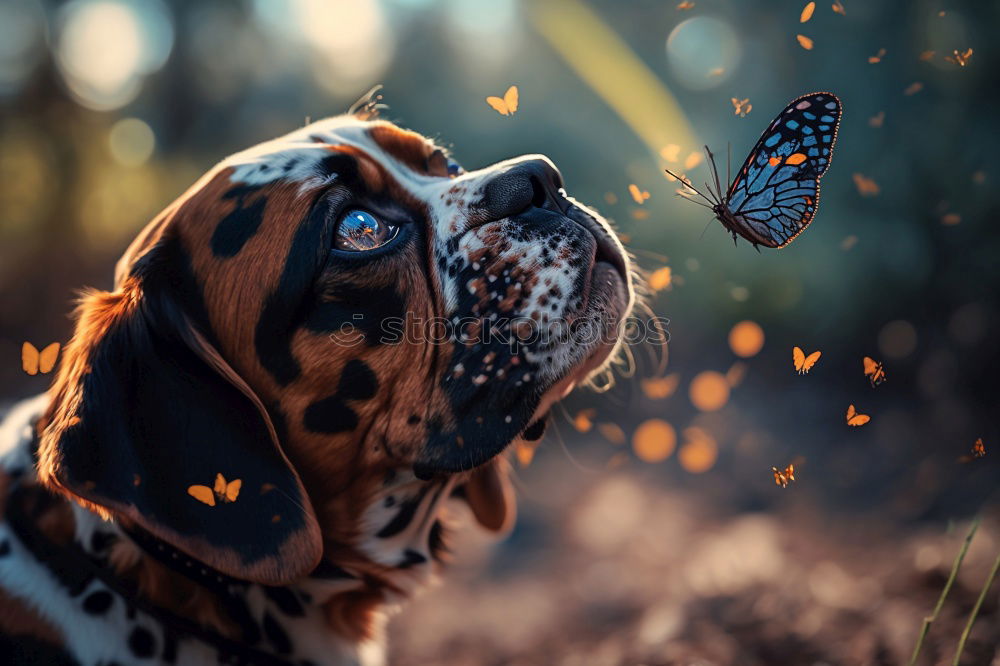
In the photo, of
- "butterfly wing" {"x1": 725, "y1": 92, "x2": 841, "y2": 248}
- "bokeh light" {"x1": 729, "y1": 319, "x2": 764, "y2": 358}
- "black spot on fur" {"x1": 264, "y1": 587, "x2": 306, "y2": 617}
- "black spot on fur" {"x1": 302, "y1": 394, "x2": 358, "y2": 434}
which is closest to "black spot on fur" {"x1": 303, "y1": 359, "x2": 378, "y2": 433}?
"black spot on fur" {"x1": 302, "y1": 394, "x2": 358, "y2": 434}

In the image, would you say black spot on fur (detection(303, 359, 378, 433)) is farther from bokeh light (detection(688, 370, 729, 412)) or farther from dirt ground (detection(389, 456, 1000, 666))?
bokeh light (detection(688, 370, 729, 412))

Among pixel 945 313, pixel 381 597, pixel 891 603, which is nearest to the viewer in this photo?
pixel 381 597

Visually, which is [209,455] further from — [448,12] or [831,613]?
[448,12]

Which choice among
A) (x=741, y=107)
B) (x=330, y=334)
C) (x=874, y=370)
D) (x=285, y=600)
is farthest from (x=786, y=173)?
(x=285, y=600)

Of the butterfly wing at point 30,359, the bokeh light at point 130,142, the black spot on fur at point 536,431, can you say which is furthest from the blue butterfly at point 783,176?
the bokeh light at point 130,142

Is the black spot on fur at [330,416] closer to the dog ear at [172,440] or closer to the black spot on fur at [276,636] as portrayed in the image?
the dog ear at [172,440]

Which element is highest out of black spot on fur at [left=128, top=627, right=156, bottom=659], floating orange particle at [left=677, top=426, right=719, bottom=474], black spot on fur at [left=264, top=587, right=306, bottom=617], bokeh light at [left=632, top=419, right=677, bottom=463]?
black spot on fur at [left=128, top=627, right=156, bottom=659]

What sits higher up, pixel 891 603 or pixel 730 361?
pixel 891 603

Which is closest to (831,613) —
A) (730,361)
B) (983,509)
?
(983,509)
